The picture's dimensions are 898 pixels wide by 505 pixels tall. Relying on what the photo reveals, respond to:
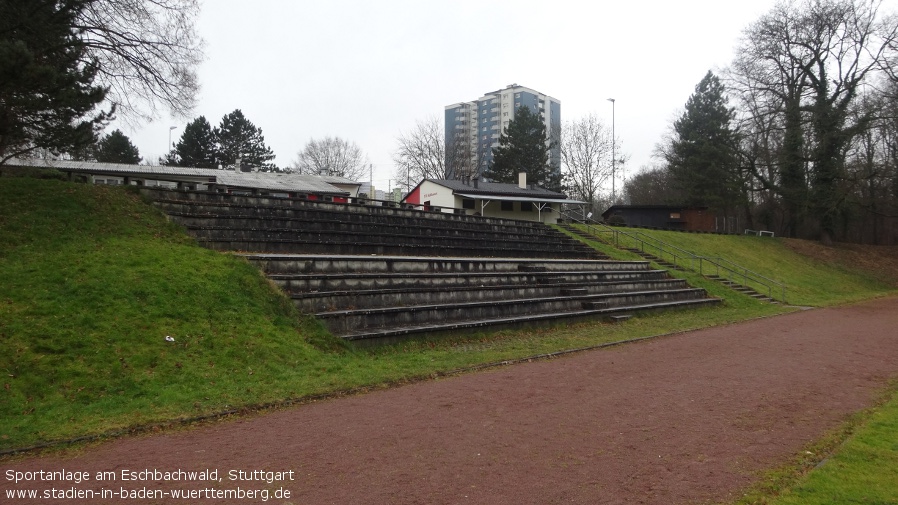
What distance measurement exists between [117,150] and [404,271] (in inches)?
2031

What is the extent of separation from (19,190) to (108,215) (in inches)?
81.7

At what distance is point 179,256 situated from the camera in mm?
10742

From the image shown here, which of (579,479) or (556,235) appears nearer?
(579,479)

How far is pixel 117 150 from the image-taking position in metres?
53.3

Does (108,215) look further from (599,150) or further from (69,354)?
(599,150)

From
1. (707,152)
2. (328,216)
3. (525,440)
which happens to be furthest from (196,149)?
(525,440)

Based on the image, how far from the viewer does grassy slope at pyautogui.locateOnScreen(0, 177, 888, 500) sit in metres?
6.53

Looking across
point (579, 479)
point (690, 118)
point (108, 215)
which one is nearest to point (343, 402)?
point (579, 479)

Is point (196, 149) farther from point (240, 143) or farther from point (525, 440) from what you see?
point (525, 440)

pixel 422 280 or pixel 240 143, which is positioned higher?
pixel 240 143

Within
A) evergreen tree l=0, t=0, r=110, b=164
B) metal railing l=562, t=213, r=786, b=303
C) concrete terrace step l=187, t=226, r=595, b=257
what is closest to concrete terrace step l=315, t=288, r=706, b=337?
concrete terrace step l=187, t=226, r=595, b=257

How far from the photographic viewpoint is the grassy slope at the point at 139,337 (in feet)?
21.4

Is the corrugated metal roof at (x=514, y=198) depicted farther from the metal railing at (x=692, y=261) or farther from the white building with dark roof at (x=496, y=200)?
the metal railing at (x=692, y=261)

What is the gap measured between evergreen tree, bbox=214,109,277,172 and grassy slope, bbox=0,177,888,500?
4944 cm
